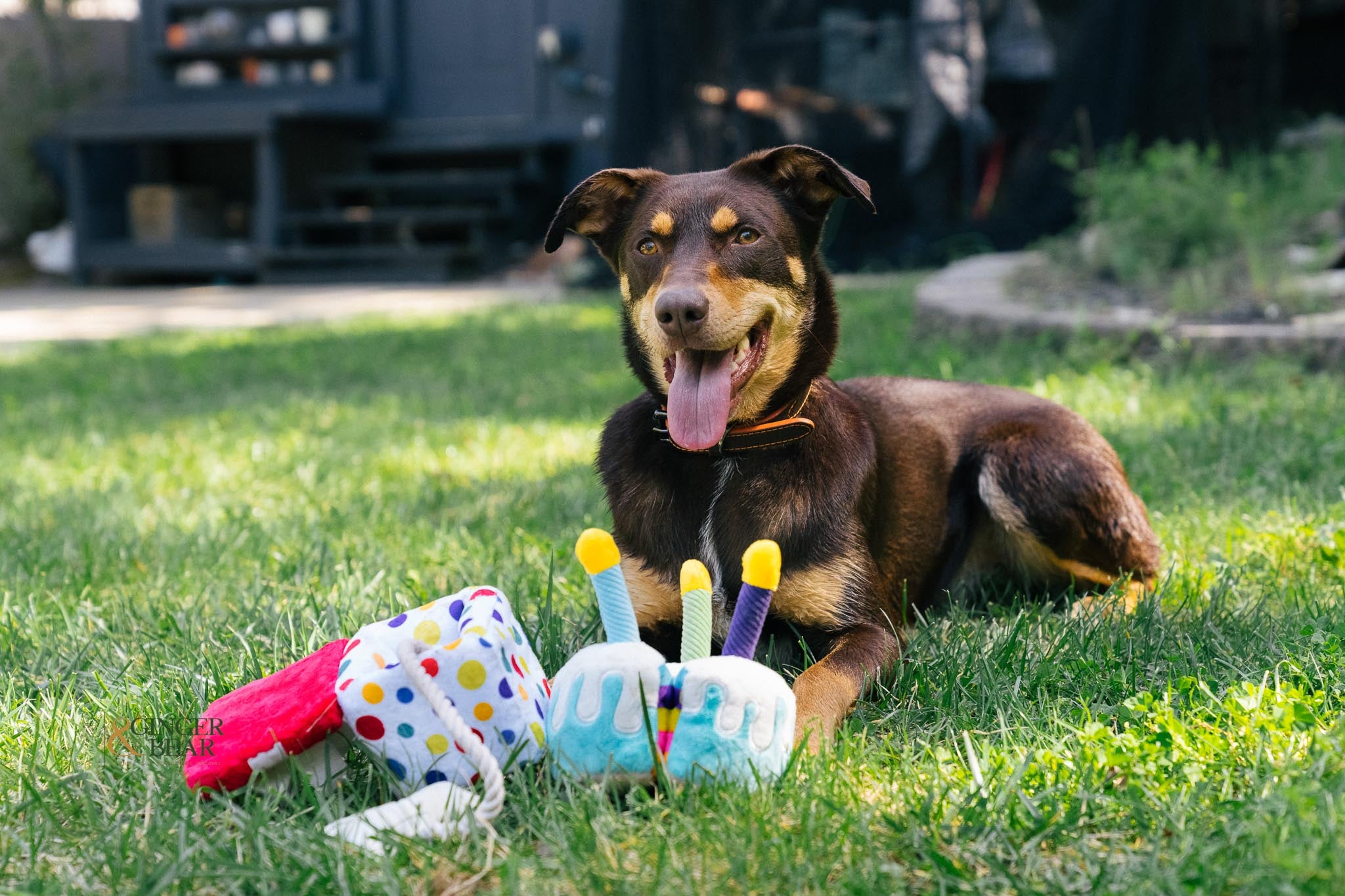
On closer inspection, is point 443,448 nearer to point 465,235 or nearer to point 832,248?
point 832,248

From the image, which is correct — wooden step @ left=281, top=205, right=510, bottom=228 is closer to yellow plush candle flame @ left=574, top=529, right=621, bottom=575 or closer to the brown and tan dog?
the brown and tan dog

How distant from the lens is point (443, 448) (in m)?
5.20

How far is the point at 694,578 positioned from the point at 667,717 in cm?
24

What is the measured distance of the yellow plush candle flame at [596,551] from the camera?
2.10 meters

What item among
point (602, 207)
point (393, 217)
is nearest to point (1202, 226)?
point (602, 207)

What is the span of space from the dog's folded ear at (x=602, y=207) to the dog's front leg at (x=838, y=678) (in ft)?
3.65

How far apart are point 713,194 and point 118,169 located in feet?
47.4

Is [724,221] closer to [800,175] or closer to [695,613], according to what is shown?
[800,175]

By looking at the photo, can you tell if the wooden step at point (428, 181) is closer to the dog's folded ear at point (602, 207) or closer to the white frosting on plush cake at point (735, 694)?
the dog's folded ear at point (602, 207)

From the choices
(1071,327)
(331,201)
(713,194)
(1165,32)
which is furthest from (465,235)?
(713,194)

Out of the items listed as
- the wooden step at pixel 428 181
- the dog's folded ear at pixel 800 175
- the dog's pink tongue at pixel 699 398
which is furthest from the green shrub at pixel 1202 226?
the wooden step at pixel 428 181

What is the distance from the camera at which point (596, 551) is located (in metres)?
2.10

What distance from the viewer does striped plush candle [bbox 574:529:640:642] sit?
6.90 feet

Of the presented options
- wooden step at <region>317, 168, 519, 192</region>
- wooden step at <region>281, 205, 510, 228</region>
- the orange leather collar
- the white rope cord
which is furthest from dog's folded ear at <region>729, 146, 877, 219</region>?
wooden step at <region>317, 168, 519, 192</region>
